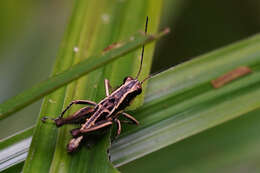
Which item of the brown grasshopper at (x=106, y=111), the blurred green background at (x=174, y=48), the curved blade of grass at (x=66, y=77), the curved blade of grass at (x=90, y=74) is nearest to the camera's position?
the curved blade of grass at (x=66, y=77)

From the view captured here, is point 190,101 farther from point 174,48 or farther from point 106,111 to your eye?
point 174,48

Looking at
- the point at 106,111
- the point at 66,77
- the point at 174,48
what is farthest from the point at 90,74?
the point at 174,48

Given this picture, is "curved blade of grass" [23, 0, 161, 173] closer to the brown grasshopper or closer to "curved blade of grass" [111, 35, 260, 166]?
the brown grasshopper

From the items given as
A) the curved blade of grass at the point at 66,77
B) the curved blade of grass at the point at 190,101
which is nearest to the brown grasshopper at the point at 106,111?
the curved blade of grass at the point at 190,101

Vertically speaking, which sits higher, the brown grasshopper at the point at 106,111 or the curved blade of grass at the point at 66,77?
the brown grasshopper at the point at 106,111

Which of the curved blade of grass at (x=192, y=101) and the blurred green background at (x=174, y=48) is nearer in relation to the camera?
the curved blade of grass at (x=192, y=101)

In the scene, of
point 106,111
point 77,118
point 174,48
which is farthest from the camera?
point 174,48

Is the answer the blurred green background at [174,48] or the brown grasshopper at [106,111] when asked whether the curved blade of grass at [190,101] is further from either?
the blurred green background at [174,48]

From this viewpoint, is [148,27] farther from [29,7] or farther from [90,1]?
[29,7]
